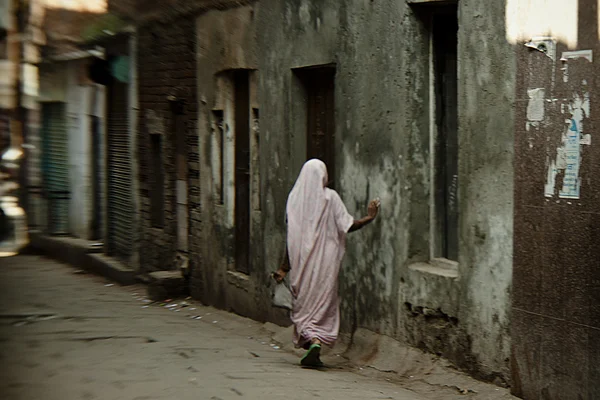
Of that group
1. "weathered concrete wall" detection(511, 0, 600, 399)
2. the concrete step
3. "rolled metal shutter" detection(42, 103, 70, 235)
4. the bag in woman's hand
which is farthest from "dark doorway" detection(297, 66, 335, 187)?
"rolled metal shutter" detection(42, 103, 70, 235)

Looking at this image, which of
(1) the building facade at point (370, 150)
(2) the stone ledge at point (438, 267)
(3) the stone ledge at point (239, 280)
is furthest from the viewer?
(3) the stone ledge at point (239, 280)

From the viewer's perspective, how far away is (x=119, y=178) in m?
15.3

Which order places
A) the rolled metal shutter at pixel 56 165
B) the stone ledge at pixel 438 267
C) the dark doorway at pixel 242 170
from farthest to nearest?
the rolled metal shutter at pixel 56 165
the dark doorway at pixel 242 170
the stone ledge at pixel 438 267

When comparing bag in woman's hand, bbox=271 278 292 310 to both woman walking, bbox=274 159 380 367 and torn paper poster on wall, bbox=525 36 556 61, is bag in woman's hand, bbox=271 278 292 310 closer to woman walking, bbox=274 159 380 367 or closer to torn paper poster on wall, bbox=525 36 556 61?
woman walking, bbox=274 159 380 367

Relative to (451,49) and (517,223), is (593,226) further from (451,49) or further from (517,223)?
(451,49)

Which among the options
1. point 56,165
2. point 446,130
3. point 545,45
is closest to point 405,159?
point 446,130

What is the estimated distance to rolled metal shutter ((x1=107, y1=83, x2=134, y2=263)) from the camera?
14.8m

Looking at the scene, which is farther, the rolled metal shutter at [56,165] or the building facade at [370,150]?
the rolled metal shutter at [56,165]

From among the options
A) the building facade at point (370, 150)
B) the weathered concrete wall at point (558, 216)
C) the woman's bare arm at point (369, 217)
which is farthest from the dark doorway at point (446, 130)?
the weathered concrete wall at point (558, 216)

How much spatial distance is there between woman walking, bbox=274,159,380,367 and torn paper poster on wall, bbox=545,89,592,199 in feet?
6.59

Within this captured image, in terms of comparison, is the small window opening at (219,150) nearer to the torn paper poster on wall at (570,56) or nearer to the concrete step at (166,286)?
the concrete step at (166,286)

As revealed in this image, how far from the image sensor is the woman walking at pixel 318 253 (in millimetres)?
7504

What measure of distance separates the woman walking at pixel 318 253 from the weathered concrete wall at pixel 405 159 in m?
0.36

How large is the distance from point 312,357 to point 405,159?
5.15 feet
